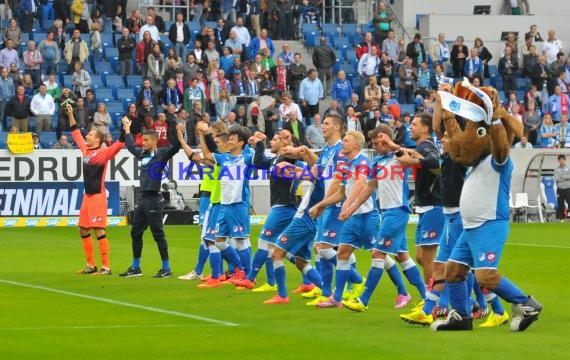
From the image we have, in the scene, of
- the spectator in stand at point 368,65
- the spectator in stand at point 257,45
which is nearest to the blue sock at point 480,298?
the spectator in stand at point 257,45

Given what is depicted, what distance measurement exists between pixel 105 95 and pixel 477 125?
88.4 ft

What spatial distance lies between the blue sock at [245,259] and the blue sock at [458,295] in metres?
5.97

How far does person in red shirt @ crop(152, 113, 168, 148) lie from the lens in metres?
34.8

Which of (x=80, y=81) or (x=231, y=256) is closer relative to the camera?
(x=231, y=256)

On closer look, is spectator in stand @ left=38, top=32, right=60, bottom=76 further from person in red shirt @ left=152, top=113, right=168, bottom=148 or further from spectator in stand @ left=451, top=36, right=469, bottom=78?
spectator in stand @ left=451, top=36, right=469, bottom=78

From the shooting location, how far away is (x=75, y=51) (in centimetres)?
3806

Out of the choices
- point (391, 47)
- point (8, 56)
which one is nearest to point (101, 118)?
point (8, 56)

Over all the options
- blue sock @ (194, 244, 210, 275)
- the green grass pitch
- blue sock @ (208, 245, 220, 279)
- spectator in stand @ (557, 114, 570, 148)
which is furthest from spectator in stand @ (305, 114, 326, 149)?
blue sock @ (208, 245, 220, 279)

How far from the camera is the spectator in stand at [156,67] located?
37.9 m

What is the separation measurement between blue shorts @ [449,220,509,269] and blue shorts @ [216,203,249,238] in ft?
19.3

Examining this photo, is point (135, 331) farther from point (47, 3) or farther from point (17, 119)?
point (47, 3)

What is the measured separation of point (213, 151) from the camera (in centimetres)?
1897

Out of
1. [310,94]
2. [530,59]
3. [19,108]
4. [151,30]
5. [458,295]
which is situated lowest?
[458,295]

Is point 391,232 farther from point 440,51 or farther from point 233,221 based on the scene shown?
point 440,51
